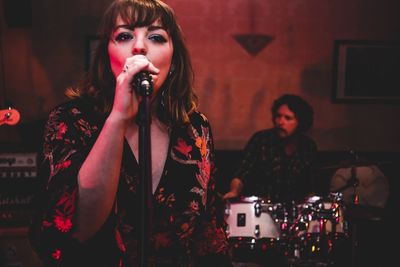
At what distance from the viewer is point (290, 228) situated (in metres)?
4.43

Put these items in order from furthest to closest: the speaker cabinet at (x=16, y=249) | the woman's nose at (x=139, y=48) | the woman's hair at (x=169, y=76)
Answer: the speaker cabinet at (x=16, y=249) < the woman's hair at (x=169, y=76) < the woman's nose at (x=139, y=48)

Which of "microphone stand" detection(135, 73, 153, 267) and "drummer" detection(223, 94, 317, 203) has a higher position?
"microphone stand" detection(135, 73, 153, 267)

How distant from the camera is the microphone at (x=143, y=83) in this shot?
1.19 m

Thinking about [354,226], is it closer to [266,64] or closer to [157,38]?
[266,64]

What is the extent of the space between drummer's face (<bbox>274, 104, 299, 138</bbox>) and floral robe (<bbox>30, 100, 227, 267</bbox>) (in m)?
3.61

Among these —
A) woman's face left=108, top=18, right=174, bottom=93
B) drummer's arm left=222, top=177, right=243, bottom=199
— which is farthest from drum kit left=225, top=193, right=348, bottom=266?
woman's face left=108, top=18, right=174, bottom=93

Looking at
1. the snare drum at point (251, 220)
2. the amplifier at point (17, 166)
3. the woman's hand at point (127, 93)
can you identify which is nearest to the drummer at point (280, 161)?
the snare drum at point (251, 220)

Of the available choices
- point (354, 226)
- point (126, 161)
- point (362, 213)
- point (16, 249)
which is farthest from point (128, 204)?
point (354, 226)

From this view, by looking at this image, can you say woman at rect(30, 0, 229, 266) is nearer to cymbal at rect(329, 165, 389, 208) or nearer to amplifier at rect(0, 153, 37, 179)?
amplifier at rect(0, 153, 37, 179)

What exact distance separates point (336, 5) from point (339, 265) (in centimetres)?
269

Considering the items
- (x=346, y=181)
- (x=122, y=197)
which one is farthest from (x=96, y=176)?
(x=346, y=181)

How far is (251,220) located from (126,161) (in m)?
3.13

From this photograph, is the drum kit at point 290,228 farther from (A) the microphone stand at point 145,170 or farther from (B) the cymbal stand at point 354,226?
(A) the microphone stand at point 145,170

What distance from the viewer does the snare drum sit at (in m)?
4.50
